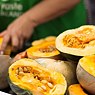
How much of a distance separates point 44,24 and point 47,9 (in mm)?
152

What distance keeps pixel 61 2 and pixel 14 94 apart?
751mm

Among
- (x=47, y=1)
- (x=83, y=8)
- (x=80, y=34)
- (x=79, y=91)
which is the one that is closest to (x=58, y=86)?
(x=79, y=91)

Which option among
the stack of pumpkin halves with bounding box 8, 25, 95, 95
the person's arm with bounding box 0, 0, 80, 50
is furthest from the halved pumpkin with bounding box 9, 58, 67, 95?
the person's arm with bounding box 0, 0, 80, 50

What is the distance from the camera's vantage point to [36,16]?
1411mm

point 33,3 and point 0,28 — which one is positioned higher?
point 33,3

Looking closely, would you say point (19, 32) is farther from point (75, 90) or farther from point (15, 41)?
point (75, 90)

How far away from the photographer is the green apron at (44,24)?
1515 millimetres

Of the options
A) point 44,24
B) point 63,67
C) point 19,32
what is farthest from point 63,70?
point 44,24

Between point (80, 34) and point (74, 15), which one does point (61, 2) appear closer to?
point (74, 15)

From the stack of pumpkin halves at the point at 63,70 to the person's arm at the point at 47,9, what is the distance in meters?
0.61

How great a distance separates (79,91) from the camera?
2.31ft

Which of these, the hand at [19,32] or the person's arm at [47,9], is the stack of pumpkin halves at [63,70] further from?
the person's arm at [47,9]

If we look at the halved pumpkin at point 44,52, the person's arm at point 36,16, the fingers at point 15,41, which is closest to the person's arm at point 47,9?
the person's arm at point 36,16

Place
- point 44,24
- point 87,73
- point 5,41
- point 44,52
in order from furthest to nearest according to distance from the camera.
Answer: point 44,24
point 5,41
point 44,52
point 87,73
